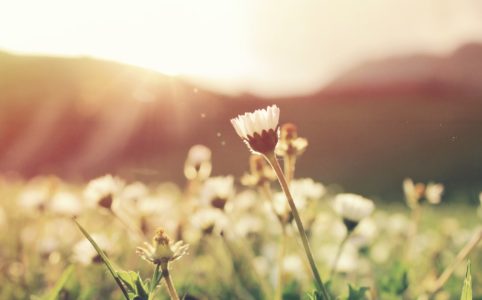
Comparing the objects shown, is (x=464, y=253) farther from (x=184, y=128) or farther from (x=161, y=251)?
(x=184, y=128)

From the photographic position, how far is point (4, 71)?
A: 7.27 metres

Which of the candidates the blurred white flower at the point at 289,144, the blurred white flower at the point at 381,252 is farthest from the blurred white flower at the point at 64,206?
the blurred white flower at the point at 381,252

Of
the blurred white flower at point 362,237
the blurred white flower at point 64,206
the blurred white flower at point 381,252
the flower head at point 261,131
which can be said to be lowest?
the blurred white flower at point 381,252

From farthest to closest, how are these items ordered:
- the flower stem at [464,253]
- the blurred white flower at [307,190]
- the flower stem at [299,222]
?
1. the blurred white flower at [307,190]
2. the flower stem at [464,253]
3. the flower stem at [299,222]

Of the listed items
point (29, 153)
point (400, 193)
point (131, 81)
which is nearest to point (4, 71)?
point (29, 153)

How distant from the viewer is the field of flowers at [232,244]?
109cm

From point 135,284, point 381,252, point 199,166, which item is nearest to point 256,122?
point 135,284

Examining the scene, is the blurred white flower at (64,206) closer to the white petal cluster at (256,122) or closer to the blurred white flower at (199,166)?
the blurred white flower at (199,166)

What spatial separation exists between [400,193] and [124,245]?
3.20 m

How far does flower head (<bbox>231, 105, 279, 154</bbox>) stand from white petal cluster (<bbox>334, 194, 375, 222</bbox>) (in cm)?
42

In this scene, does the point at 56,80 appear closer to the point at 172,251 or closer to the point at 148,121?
the point at 148,121

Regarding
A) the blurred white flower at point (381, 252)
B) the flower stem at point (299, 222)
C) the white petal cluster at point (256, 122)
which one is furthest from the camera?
the blurred white flower at point (381, 252)

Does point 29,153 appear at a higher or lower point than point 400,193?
higher

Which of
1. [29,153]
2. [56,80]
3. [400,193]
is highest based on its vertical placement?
[56,80]
